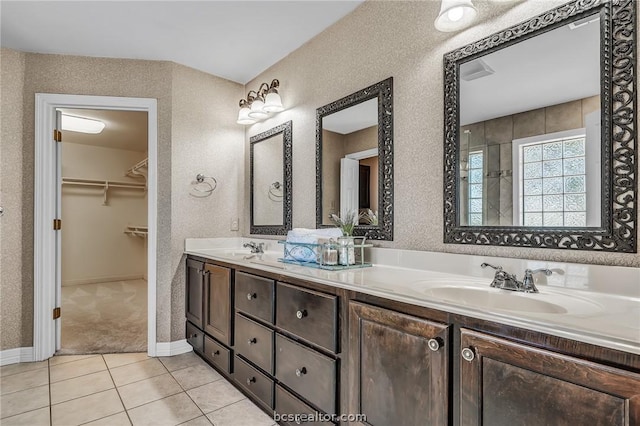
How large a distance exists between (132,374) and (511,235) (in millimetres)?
2577

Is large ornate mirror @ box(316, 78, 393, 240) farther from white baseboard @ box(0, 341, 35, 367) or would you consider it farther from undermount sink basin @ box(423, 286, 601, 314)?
white baseboard @ box(0, 341, 35, 367)

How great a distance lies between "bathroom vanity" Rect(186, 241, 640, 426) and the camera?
0.80m

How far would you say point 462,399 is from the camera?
102 centimetres

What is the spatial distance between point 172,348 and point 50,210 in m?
1.48

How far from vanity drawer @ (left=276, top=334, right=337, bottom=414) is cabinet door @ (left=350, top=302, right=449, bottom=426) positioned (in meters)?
0.12

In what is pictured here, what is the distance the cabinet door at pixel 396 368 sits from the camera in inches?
42.7

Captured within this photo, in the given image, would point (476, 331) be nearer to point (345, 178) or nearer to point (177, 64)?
point (345, 178)

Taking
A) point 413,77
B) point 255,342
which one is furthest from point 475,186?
point 255,342

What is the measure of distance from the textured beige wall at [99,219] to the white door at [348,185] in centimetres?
498

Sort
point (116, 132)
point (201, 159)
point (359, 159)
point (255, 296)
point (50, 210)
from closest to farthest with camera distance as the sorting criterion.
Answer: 1. point (255, 296)
2. point (359, 159)
3. point (50, 210)
4. point (201, 159)
5. point (116, 132)

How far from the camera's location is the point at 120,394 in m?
2.16

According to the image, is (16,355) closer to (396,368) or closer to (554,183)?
(396,368)

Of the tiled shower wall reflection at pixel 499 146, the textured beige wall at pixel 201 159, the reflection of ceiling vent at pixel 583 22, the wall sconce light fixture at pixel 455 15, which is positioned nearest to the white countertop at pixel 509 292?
the tiled shower wall reflection at pixel 499 146

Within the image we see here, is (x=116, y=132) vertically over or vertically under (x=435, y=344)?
over
